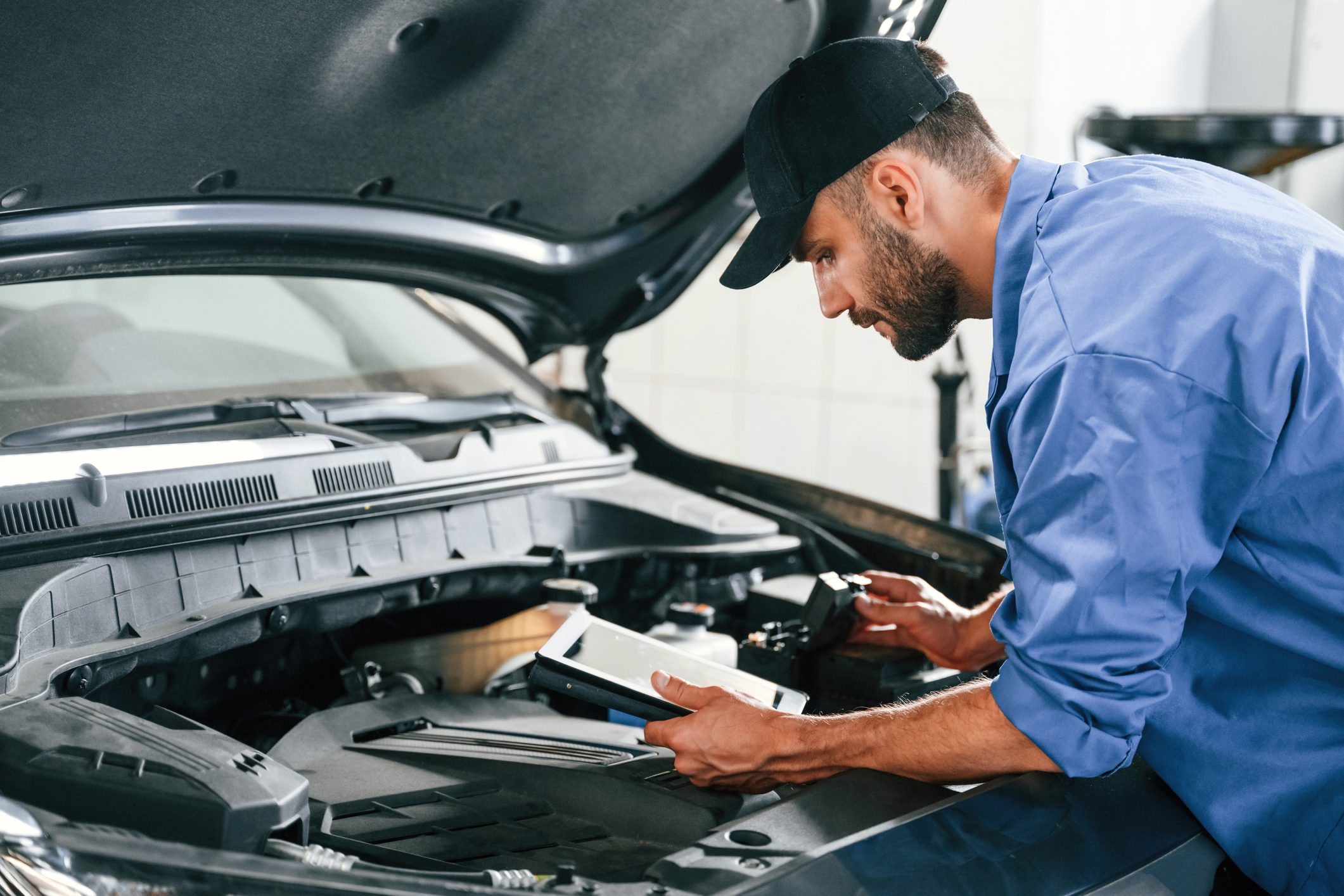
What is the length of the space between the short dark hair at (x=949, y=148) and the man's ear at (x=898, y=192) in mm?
12

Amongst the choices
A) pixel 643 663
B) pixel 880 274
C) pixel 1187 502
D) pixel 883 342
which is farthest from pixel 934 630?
pixel 883 342

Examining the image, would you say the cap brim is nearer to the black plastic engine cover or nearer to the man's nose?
the man's nose

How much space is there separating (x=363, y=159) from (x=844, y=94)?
2.29ft

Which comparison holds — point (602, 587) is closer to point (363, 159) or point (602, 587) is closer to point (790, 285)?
point (363, 159)

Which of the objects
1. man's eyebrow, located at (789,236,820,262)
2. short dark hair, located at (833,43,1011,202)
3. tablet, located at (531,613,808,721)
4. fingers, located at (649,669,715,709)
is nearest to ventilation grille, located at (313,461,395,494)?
tablet, located at (531,613,808,721)

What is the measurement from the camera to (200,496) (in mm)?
1477

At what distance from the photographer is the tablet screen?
139 centimetres

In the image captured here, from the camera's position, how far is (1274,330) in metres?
1.06

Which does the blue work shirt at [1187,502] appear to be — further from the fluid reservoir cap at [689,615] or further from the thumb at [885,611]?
the fluid reservoir cap at [689,615]

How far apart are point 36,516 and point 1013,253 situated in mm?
1086

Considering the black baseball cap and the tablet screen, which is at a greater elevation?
the black baseball cap

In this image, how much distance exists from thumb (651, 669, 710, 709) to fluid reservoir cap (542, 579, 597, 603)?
38 cm

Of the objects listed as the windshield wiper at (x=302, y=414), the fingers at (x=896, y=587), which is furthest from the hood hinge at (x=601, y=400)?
the fingers at (x=896, y=587)

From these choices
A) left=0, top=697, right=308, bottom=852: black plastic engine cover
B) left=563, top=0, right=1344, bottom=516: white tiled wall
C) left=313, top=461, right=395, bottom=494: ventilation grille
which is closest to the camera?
left=0, top=697, right=308, bottom=852: black plastic engine cover
